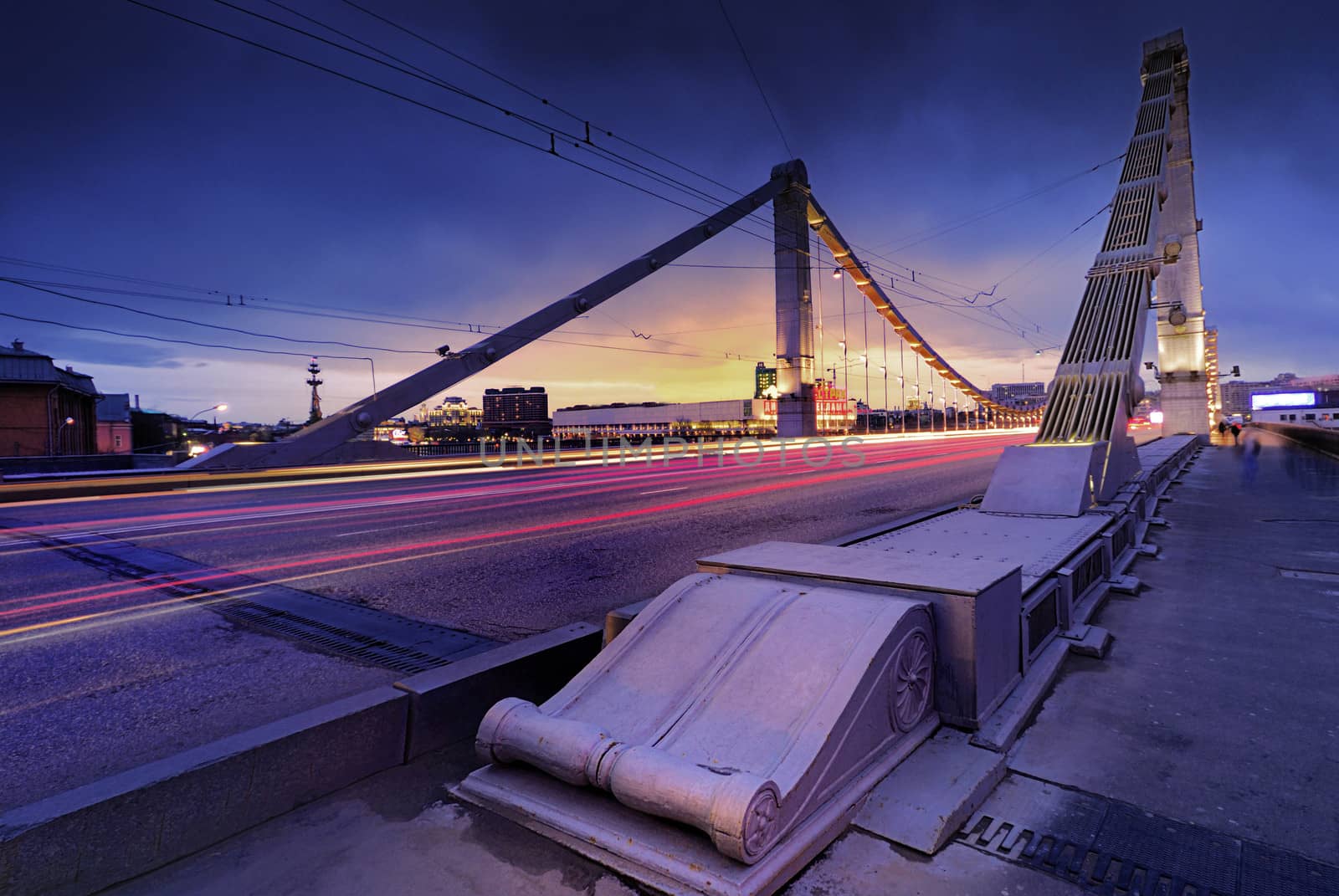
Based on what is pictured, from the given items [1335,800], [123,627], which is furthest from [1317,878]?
[123,627]

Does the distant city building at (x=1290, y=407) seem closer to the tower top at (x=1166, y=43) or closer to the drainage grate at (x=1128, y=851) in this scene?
the tower top at (x=1166, y=43)

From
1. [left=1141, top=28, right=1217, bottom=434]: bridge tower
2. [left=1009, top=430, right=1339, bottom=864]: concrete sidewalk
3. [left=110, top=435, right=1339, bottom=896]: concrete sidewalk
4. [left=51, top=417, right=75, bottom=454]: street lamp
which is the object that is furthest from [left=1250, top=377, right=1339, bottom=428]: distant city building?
[left=51, top=417, right=75, bottom=454]: street lamp

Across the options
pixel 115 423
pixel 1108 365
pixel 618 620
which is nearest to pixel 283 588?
pixel 618 620

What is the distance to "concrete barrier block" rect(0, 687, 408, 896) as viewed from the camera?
1887 millimetres

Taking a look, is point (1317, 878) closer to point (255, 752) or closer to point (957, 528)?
point (255, 752)

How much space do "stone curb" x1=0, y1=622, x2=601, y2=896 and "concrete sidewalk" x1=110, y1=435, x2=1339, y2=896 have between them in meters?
0.08

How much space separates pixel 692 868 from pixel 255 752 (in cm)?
167

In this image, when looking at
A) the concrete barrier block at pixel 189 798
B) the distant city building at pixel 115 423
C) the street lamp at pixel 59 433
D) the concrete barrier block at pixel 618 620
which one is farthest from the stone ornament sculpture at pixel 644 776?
the distant city building at pixel 115 423

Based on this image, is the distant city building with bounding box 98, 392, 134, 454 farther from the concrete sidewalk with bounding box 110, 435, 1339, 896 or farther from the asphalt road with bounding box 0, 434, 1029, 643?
the concrete sidewalk with bounding box 110, 435, 1339, 896

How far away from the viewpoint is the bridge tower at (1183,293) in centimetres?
3122

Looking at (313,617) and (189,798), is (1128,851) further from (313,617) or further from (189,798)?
(313,617)

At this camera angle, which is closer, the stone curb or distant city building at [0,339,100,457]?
the stone curb

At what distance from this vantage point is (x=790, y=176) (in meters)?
→ 47.6

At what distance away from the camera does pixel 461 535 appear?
351 inches
